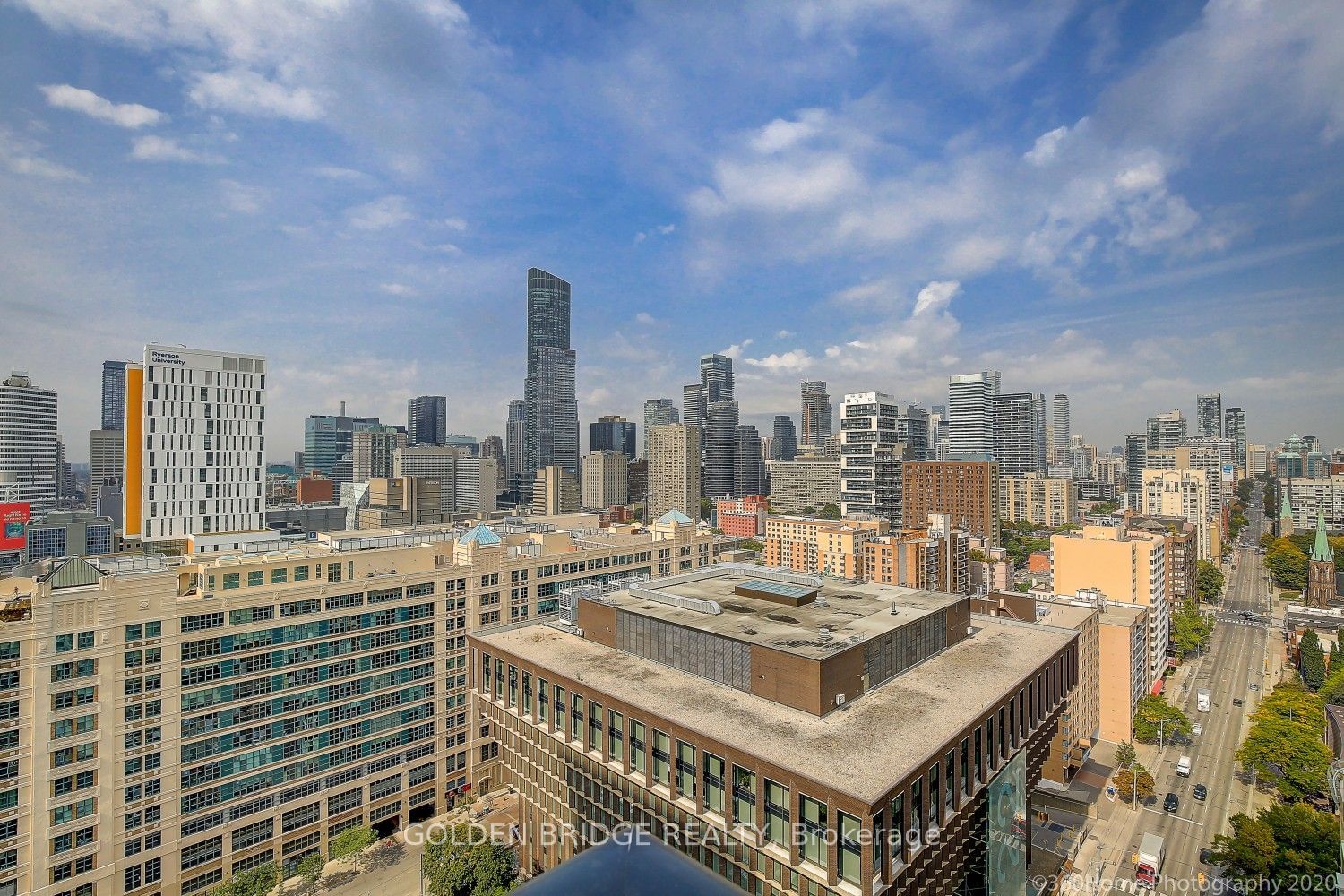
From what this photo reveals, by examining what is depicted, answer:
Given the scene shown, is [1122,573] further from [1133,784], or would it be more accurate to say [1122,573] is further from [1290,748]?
[1133,784]

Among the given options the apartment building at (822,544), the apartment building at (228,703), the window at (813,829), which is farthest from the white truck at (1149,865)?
the apartment building at (228,703)

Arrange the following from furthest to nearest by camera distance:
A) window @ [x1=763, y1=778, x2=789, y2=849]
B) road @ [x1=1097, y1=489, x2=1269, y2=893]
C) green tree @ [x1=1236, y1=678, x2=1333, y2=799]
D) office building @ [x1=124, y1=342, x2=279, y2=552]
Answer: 1. office building @ [x1=124, y1=342, x2=279, y2=552]
2. green tree @ [x1=1236, y1=678, x2=1333, y2=799]
3. road @ [x1=1097, y1=489, x2=1269, y2=893]
4. window @ [x1=763, y1=778, x2=789, y2=849]

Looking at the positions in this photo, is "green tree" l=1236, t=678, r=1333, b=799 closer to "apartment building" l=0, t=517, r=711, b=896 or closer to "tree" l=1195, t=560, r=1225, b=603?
"tree" l=1195, t=560, r=1225, b=603

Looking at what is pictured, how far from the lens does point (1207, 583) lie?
143 m

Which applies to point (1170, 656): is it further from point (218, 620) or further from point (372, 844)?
point (218, 620)

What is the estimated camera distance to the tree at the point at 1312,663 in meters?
90.1

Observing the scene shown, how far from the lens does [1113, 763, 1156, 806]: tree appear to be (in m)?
66.6

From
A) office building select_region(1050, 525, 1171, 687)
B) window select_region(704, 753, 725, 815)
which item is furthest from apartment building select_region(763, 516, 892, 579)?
window select_region(704, 753, 725, 815)

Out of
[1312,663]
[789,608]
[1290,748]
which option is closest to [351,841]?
[789,608]

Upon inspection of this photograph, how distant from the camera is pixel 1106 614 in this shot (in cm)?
8600

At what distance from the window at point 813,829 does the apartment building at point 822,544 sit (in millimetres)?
76817

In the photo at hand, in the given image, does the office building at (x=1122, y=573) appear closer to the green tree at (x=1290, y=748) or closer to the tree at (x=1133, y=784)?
the green tree at (x=1290, y=748)

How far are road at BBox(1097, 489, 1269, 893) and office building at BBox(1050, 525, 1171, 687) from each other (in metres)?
7.70

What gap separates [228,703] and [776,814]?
46.7 m
